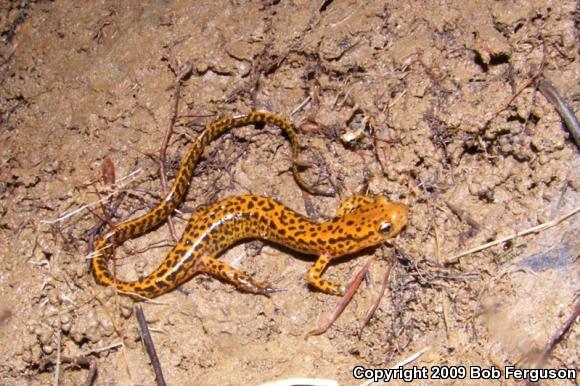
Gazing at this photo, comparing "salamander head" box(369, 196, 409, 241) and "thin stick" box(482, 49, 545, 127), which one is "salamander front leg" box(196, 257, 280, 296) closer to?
"salamander head" box(369, 196, 409, 241)

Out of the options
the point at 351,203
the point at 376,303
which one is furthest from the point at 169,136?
the point at 376,303

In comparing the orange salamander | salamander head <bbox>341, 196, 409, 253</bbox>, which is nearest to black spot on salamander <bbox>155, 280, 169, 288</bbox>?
the orange salamander

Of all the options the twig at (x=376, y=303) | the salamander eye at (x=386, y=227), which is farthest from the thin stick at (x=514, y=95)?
the twig at (x=376, y=303)

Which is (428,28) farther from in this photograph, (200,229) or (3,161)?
(3,161)

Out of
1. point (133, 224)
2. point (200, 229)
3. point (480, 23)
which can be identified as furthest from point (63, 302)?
point (480, 23)

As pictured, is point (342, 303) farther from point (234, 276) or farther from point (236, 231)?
point (236, 231)

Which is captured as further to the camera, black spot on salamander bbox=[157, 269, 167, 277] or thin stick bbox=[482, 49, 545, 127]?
black spot on salamander bbox=[157, 269, 167, 277]
